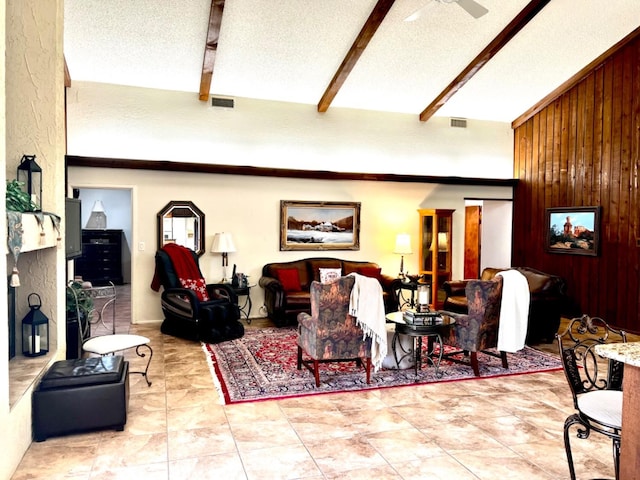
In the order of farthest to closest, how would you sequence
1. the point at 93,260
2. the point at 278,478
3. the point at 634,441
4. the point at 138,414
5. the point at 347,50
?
the point at 93,260 → the point at 347,50 → the point at 138,414 → the point at 278,478 → the point at 634,441

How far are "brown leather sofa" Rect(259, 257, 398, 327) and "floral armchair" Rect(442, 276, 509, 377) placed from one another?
Result: 2.57 m

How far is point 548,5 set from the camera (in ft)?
19.2

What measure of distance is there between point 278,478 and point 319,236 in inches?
211

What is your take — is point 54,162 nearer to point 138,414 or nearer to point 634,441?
point 138,414

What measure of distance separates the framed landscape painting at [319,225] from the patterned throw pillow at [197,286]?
161 cm

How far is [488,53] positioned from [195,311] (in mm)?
5232

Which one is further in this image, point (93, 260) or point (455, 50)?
point (93, 260)

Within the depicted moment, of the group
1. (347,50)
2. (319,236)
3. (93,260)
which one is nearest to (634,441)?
(347,50)

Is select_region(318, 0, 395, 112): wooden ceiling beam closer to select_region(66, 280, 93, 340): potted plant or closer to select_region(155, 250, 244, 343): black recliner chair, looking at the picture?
select_region(155, 250, 244, 343): black recliner chair

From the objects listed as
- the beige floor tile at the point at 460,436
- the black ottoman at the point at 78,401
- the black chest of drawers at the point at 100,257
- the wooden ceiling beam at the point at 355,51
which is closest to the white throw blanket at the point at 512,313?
the beige floor tile at the point at 460,436

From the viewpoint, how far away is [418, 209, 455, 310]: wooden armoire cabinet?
8086 millimetres

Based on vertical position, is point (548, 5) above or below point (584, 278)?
above

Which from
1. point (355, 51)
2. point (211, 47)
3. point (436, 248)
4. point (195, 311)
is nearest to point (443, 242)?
point (436, 248)

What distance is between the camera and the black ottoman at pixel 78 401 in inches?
121
